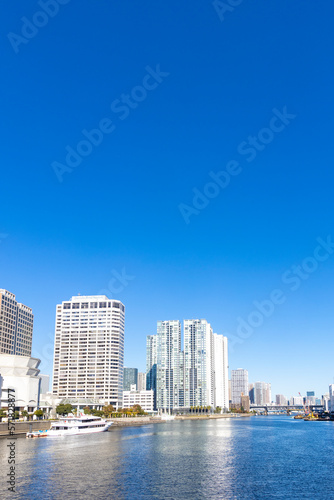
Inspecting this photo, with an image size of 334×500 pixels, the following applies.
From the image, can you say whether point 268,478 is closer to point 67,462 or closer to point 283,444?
point 67,462

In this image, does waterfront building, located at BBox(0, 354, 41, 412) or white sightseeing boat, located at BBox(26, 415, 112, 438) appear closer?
white sightseeing boat, located at BBox(26, 415, 112, 438)

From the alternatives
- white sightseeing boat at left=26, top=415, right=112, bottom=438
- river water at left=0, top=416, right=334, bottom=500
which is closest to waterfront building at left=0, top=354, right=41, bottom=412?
white sightseeing boat at left=26, top=415, right=112, bottom=438

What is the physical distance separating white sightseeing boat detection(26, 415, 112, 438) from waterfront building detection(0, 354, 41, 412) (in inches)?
1370

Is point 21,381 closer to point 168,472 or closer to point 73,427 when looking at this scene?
point 73,427

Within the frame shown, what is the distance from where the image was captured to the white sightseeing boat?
139 m

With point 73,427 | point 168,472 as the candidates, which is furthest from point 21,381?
point 168,472

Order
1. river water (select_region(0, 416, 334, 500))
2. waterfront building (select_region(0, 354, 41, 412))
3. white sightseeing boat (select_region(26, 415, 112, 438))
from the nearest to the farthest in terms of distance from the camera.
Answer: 1. river water (select_region(0, 416, 334, 500))
2. white sightseeing boat (select_region(26, 415, 112, 438))
3. waterfront building (select_region(0, 354, 41, 412))

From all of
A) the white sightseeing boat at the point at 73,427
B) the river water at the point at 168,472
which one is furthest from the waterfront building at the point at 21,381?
the river water at the point at 168,472

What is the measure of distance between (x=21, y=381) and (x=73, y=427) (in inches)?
1758

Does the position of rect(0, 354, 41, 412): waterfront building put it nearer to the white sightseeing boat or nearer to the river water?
the white sightseeing boat

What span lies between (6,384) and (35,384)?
542 inches

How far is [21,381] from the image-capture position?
183750mm

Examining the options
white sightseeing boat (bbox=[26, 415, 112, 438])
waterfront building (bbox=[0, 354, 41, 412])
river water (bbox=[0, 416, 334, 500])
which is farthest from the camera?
waterfront building (bbox=[0, 354, 41, 412])

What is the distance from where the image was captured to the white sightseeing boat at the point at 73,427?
456 ft
